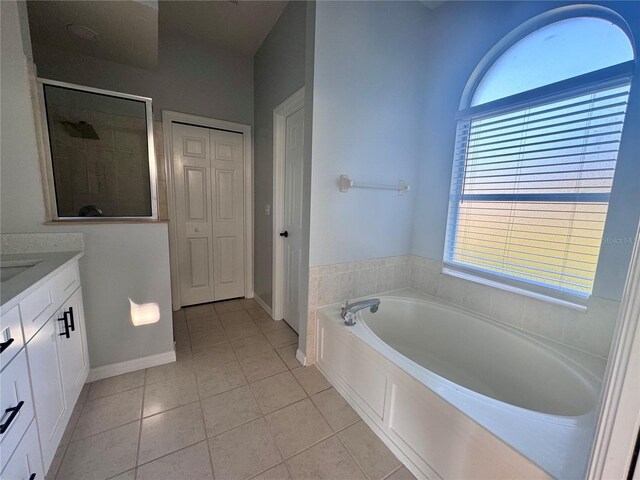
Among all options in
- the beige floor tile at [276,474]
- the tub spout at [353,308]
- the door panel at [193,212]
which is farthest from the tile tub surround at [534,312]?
the door panel at [193,212]

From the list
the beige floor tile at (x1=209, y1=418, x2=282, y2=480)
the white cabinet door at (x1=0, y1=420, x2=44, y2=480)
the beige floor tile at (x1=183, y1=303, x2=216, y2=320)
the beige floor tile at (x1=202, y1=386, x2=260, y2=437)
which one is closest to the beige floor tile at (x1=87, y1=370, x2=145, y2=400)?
the beige floor tile at (x1=202, y1=386, x2=260, y2=437)

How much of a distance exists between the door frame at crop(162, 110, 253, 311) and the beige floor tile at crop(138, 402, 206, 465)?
147 centimetres

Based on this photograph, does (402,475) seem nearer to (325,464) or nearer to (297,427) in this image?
(325,464)

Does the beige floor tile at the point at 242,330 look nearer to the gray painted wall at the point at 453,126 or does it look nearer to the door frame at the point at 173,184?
the door frame at the point at 173,184

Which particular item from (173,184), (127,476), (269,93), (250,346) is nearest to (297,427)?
(127,476)

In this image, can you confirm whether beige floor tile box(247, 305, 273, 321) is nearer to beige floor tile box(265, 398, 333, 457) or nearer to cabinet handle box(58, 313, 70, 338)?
beige floor tile box(265, 398, 333, 457)

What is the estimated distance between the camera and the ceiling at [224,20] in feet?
6.98

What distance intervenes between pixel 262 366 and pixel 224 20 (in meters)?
2.95

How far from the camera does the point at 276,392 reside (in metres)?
1.67

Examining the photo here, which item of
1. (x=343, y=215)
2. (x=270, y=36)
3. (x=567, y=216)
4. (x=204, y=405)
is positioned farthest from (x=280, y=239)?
(x=567, y=216)

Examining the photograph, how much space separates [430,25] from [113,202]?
281 cm

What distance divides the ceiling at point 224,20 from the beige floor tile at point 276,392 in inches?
115

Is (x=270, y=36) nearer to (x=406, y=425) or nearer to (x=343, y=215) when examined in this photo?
(x=343, y=215)

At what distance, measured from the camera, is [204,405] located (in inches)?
60.9
